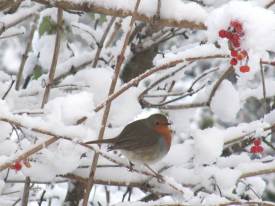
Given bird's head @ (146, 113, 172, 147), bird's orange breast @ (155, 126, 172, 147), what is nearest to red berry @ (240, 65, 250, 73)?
bird's orange breast @ (155, 126, 172, 147)

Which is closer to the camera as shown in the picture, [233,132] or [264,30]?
[264,30]

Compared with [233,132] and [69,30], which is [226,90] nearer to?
[233,132]

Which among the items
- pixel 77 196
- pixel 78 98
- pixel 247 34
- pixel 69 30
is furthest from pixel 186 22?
pixel 77 196

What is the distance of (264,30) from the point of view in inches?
59.6

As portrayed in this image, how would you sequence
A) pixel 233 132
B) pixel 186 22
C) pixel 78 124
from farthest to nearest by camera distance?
pixel 233 132
pixel 186 22
pixel 78 124

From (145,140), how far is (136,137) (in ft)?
0.44

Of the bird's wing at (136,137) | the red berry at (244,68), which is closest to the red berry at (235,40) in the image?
the red berry at (244,68)

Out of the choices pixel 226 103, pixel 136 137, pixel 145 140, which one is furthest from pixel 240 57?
pixel 145 140

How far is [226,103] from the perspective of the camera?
7.89 ft

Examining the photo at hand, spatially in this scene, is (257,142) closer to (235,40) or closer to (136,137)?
(235,40)

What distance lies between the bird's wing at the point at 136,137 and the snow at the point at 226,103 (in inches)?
24.6

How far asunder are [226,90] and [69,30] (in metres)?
0.87

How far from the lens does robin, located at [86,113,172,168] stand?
10.0 feet

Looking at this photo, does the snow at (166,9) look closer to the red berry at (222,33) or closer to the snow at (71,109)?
the red berry at (222,33)
